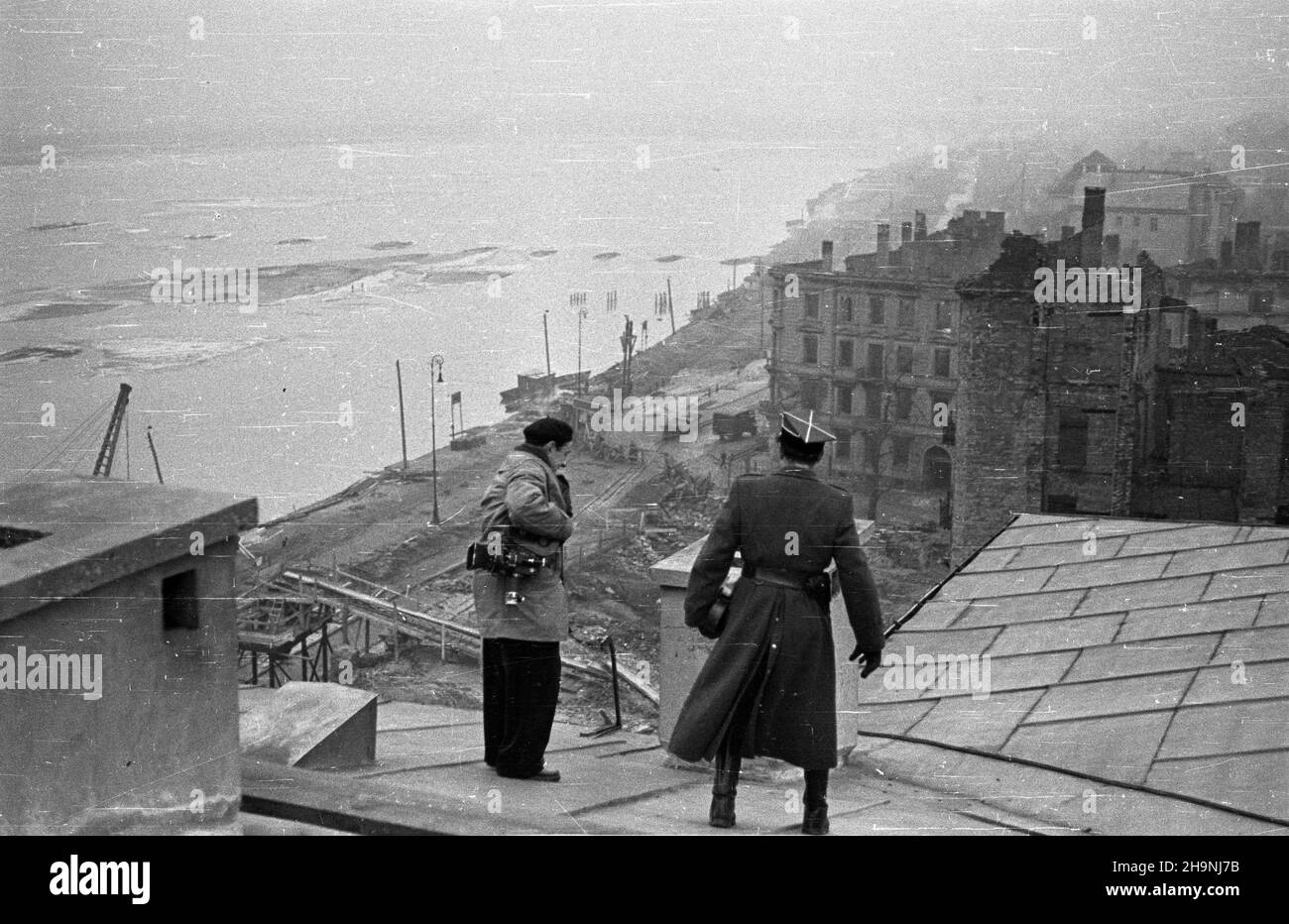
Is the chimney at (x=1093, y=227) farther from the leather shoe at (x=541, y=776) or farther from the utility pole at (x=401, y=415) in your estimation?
the leather shoe at (x=541, y=776)

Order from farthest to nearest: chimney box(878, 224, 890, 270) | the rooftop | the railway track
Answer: chimney box(878, 224, 890, 270) < the railway track < the rooftop

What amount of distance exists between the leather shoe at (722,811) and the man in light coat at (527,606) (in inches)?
26.1

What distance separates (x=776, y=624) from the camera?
12.6ft

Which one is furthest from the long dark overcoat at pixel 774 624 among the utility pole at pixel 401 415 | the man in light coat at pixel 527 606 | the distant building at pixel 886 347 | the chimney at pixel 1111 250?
the chimney at pixel 1111 250

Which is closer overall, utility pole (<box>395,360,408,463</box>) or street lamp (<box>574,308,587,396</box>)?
utility pole (<box>395,360,408,463</box>)

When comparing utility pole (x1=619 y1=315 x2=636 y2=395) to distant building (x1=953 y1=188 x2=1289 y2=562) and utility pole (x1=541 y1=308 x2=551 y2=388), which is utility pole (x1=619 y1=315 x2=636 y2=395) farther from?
distant building (x1=953 y1=188 x2=1289 y2=562)

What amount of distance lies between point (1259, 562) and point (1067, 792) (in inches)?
A: 140

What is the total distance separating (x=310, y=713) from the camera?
449 centimetres

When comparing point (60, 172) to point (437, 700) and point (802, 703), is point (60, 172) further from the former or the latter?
point (802, 703)

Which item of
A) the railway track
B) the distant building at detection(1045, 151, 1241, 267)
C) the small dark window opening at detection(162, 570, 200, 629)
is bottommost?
the railway track

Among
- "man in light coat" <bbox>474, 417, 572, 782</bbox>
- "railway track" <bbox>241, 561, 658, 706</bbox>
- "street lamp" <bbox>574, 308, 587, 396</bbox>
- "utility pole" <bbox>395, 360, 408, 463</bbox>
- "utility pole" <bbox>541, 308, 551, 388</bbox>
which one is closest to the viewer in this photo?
"man in light coat" <bbox>474, 417, 572, 782</bbox>

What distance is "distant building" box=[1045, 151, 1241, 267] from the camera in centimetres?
1977

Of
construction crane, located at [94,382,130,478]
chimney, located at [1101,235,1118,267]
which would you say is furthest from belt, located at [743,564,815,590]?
chimney, located at [1101,235,1118,267]

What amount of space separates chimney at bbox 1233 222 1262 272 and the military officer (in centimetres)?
2020
